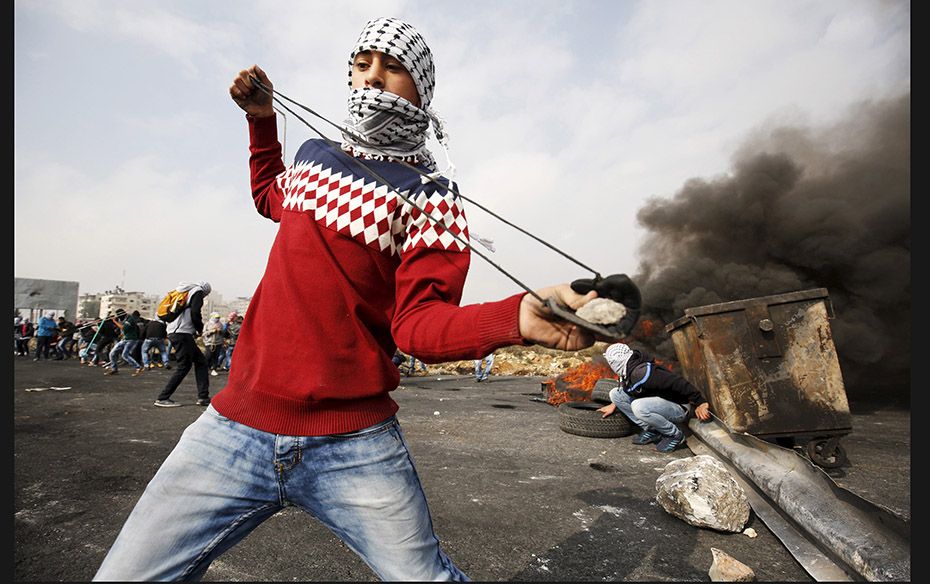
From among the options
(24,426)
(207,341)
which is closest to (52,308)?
(207,341)

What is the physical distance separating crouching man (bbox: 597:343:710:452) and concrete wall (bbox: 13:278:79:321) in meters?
39.8

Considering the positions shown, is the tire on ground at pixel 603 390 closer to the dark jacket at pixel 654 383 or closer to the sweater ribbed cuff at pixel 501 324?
the dark jacket at pixel 654 383

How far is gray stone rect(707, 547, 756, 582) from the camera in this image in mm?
2576

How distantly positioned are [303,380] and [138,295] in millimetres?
140100

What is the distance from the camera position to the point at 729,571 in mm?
2600

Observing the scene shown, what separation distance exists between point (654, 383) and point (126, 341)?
549 inches

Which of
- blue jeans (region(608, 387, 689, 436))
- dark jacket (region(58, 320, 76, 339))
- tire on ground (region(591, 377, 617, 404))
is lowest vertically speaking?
blue jeans (region(608, 387, 689, 436))

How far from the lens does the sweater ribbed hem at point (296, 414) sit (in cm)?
132

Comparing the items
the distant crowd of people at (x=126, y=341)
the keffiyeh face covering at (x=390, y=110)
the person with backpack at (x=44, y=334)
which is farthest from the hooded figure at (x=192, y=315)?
the person with backpack at (x=44, y=334)

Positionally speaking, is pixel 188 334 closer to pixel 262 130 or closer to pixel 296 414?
pixel 262 130

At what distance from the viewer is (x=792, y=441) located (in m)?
5.07

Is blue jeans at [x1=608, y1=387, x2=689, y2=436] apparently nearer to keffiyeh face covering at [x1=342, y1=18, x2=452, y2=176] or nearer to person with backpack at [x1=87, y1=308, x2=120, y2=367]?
keffiyeh face covering at [x1=342, y1=18, x2=452, y2=176]

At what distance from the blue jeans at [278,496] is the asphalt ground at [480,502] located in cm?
155

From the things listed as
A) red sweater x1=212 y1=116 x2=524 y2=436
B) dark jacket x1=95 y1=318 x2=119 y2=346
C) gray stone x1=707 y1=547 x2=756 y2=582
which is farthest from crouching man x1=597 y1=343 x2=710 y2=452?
dark jacket x1=95 y1=318 x2=119 y2=346
